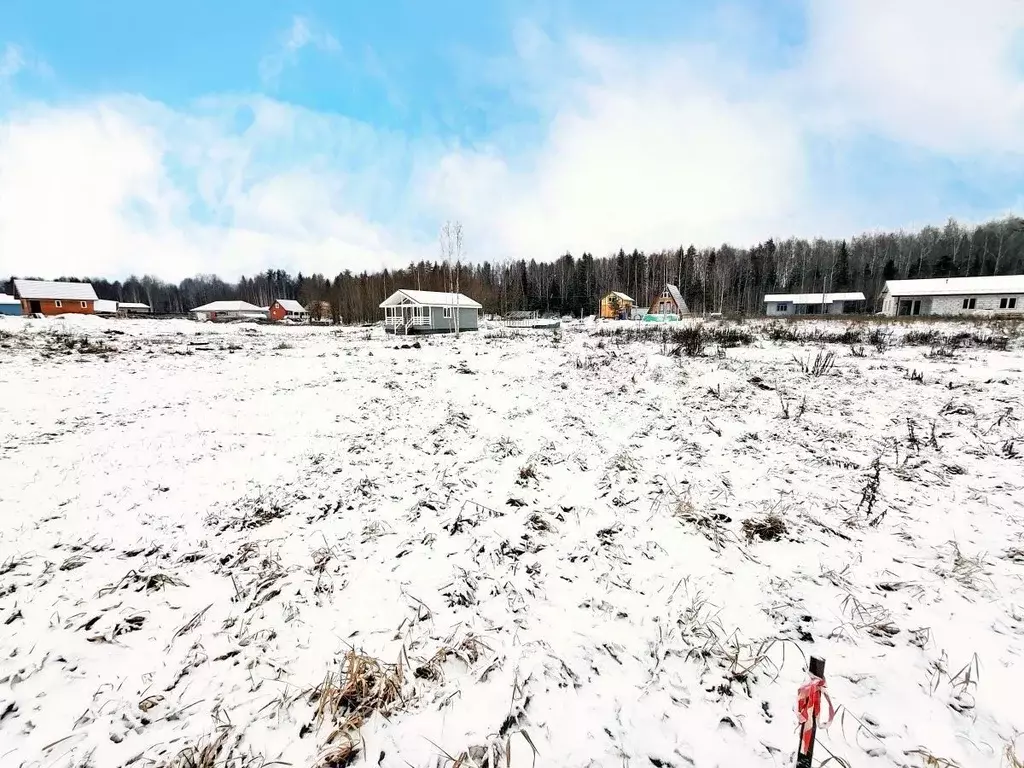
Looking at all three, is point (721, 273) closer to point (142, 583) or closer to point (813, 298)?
point (813, 298)

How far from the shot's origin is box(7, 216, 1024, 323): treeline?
214ft

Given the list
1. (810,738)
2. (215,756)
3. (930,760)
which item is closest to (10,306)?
(215,756)

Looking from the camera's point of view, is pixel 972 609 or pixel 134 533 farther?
pixel 134 533

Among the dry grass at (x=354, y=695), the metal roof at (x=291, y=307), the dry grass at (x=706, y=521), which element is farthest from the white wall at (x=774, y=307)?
the metal roof at (x=291, y=307)

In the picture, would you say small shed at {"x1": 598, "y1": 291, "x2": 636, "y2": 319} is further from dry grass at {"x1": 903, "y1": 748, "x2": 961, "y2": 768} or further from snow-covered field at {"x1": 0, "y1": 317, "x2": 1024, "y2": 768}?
dry grass at {"x1": 903, "y1": 748, "x2": 961, "y2": 768}

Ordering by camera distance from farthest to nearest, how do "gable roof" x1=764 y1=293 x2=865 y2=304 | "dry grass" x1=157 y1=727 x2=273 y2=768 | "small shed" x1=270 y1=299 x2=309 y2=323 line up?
"small shed" x1=270 y1=299 x2=309 y2=323, "gable roof" x1=764 y1=293 x2=865 y2=304, "dry grass" x1=157 y1=727 x2=273 y2=768

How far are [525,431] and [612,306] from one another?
187 feet

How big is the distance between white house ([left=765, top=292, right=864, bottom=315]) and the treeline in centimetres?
388

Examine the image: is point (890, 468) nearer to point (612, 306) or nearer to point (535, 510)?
point (535, 510)

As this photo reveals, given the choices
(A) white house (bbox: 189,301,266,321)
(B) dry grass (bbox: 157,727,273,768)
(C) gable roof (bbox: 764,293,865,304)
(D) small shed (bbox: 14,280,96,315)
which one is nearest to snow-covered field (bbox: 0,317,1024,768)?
(B) dry grass (bbox: 157,727,273,768)

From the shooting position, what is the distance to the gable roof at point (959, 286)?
4366 cm

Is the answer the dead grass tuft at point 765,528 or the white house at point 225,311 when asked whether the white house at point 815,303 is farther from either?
the white house at point 225,311

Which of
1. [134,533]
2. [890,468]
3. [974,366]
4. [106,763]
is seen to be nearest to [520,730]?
[106,763]

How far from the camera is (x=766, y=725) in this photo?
2777mm
